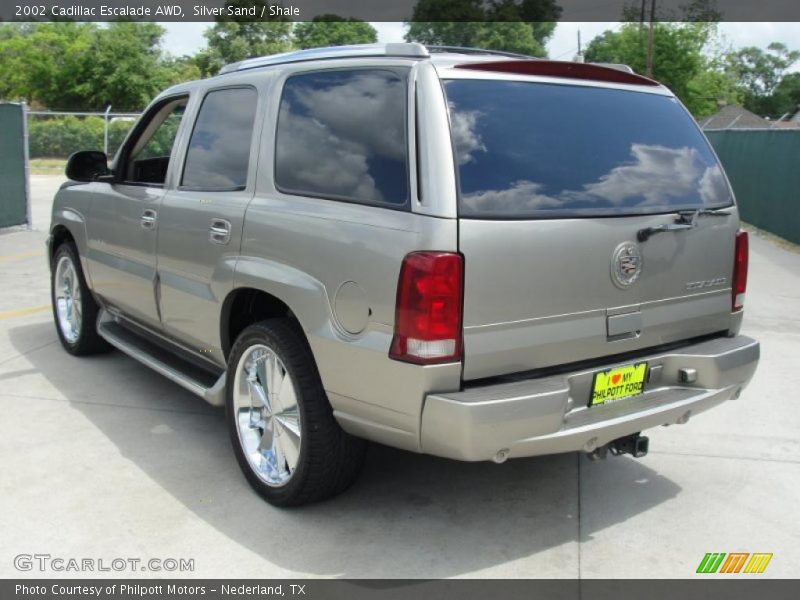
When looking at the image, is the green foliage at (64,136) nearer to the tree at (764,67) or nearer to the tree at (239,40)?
the tree at (239,40)

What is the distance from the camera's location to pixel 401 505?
3.83 meters

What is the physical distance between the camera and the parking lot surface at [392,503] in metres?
3.36

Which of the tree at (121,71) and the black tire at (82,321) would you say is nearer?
the black tire at (82,321)

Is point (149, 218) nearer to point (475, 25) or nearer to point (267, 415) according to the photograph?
point (267, 415)

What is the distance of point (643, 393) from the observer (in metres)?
3.52

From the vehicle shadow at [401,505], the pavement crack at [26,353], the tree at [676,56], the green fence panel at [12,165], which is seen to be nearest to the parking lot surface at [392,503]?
the vehicle shadow at [401,505]

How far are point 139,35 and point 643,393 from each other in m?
53.0

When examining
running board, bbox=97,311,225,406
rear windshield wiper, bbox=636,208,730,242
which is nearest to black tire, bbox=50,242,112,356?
running board, bbox=97,311,225,406

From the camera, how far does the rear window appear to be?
3.12 m

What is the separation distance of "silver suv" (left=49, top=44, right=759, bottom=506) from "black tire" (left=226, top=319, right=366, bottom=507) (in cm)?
1

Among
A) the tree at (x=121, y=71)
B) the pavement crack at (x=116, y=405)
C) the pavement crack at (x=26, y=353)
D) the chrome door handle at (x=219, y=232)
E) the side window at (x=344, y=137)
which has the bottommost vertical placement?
the pavement crack at (x=116, y=405)

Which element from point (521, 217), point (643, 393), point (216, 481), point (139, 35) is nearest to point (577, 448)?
point (643, 393)

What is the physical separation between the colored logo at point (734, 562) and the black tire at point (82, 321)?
14.3 ft

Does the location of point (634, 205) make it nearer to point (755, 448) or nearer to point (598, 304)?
point (598, 304)
